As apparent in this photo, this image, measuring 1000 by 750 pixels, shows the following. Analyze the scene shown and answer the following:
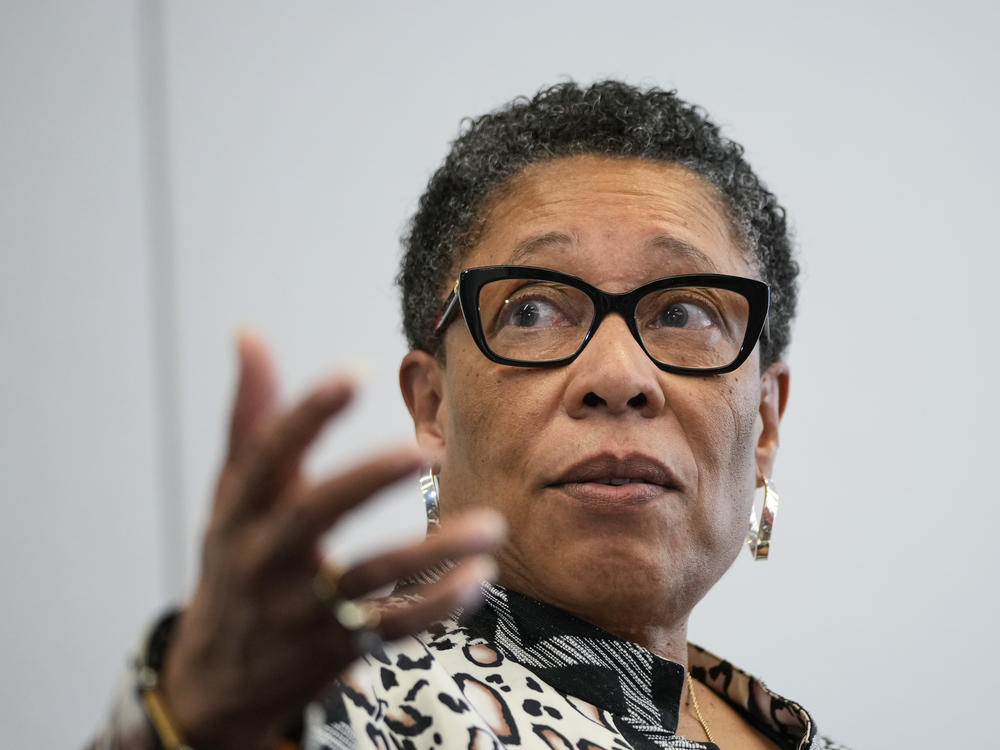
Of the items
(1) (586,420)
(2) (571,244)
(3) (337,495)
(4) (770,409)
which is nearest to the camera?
(3) (337,495)

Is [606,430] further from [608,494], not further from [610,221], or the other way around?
[610,221]

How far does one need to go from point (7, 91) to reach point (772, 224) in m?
1.40

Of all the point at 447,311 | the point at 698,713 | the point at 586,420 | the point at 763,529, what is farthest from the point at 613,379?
the point at 698,713

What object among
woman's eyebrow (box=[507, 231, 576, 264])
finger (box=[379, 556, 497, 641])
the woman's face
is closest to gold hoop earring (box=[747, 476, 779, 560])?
the woman's face

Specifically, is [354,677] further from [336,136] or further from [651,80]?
[651,80]

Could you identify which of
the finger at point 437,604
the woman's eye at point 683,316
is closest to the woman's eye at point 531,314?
the woman's eye at point 683,316

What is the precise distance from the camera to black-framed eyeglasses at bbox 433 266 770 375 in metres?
1.21

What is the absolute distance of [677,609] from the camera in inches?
47.8

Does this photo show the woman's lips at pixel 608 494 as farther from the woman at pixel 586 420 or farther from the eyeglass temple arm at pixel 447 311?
the eyeglass temple arm at pixel 447 311

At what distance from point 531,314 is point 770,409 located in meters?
0.45

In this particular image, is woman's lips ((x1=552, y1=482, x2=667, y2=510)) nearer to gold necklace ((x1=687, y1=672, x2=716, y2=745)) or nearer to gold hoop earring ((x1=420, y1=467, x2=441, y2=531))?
gold hoop earring ((x1=420, y1=467, x2=441, y2=531))

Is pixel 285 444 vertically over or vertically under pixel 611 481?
over

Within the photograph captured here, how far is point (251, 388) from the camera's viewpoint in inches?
23.0

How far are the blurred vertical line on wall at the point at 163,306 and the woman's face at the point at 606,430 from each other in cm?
78
